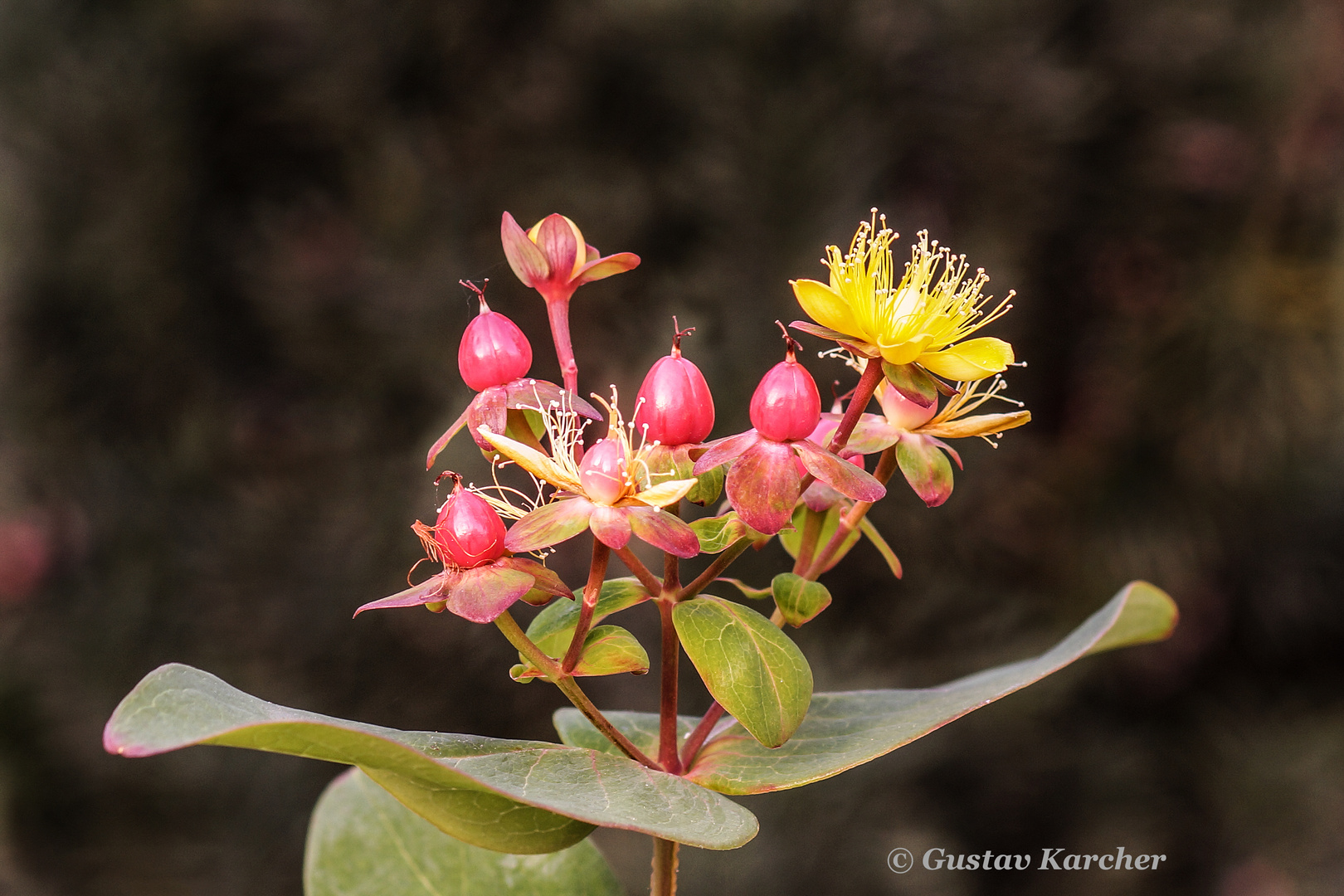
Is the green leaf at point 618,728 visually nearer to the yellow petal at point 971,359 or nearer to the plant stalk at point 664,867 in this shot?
the plant stalk at point 664,867

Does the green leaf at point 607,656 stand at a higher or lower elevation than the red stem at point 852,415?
lower

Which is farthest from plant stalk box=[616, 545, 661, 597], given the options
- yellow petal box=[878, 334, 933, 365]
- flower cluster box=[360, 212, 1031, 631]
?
yellow petal box=[878, 334, 933, 365]

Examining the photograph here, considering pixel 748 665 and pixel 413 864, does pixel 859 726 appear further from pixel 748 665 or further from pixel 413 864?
pixel 413 864

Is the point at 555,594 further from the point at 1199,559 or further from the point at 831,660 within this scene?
the point at 1199,559

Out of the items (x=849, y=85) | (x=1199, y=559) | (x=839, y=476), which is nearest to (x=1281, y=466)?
(x=1199, y=559)

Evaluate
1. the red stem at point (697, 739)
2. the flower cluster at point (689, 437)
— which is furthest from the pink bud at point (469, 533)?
the red stem at point (697, 739)

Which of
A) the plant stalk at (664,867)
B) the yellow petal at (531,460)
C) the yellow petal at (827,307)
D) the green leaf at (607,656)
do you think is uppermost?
the yellow petal at (827,307)

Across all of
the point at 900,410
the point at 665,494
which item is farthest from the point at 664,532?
the point at 900,410

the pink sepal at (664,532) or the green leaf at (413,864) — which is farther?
the green leaf at (413,864)
